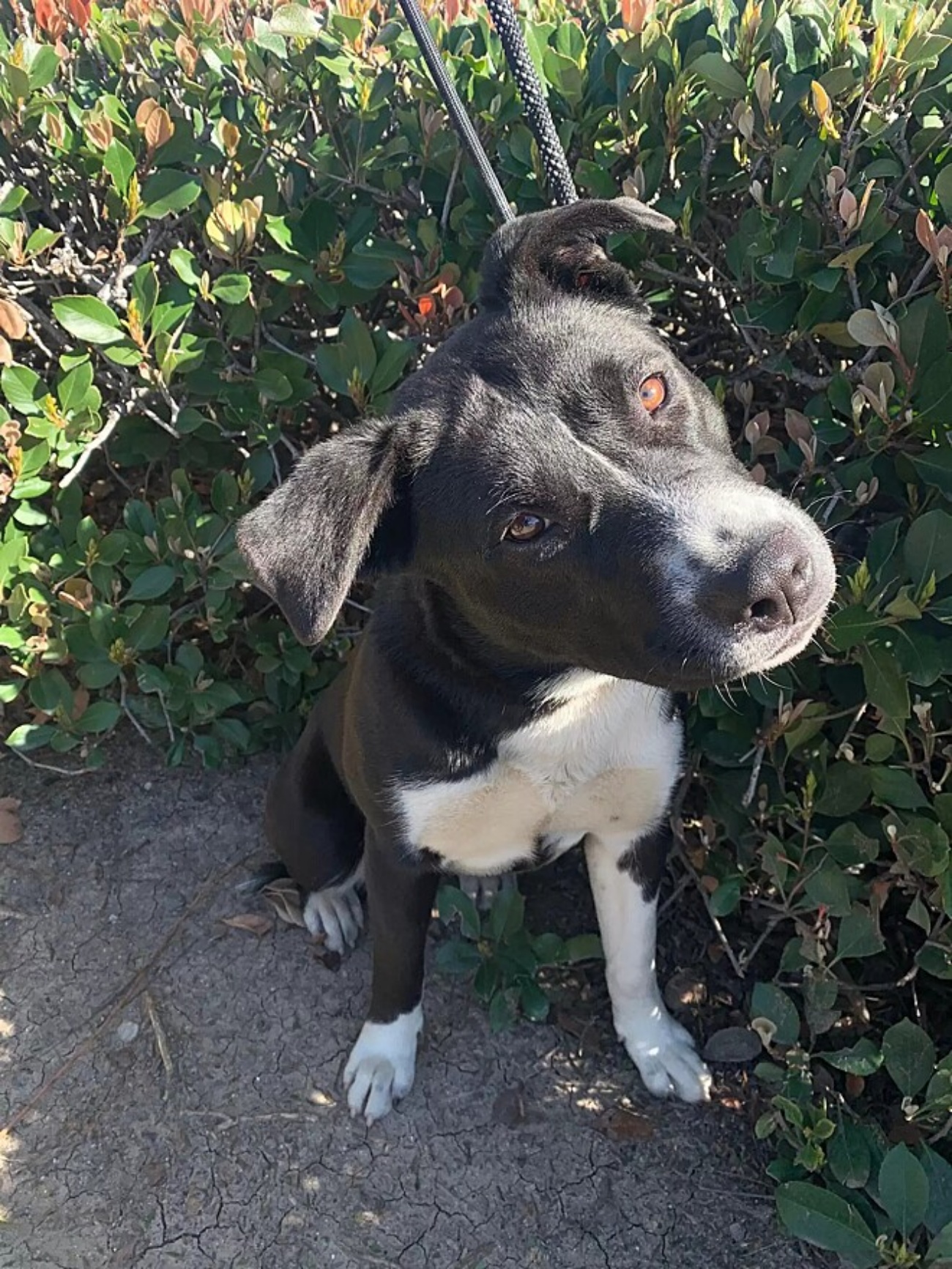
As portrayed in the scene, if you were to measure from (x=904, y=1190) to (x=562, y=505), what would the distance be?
140 cm

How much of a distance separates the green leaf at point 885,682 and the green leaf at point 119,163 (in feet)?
6.62

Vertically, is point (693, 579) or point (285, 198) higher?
point (285, 198)

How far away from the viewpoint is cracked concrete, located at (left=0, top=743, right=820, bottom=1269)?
243 cm

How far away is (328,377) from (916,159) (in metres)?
1.39

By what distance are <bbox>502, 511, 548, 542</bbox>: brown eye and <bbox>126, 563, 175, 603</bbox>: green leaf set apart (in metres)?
1.34

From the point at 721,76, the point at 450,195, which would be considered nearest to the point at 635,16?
the point at 721,76

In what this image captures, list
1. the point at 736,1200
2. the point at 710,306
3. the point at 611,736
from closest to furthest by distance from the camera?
the point at 611,736, the point at 736,1200, the point at 710,306

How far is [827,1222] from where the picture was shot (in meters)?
2.04

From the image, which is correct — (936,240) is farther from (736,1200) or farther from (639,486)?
(736,1200)

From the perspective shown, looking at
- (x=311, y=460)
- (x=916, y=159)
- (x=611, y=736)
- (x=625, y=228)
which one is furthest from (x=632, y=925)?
(x=916, y=159)

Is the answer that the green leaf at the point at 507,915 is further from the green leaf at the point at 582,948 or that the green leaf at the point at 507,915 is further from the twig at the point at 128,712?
the twig at the point at 128,712

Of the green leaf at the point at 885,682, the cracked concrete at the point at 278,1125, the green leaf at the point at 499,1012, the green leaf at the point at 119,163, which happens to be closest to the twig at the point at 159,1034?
the cracked concrete at the point at 278,1125

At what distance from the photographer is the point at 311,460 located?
1854 millimetres

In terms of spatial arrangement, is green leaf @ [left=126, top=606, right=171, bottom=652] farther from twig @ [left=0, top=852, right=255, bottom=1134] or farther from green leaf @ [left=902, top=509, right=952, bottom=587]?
green leaf @ [left=902, top=509, right=952, bottom=587]
